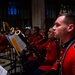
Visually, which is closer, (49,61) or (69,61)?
(69,61)

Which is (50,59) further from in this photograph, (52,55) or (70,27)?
(70,27)

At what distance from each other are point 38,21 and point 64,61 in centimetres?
837

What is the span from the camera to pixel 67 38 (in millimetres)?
1598

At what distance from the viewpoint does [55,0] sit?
35.6ft

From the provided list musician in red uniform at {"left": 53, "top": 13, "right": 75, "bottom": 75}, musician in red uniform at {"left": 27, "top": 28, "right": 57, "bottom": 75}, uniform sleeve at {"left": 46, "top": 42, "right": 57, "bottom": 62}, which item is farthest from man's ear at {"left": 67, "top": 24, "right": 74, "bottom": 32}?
uniform sleeve at {"left": 46, "top": 42, "right": 57, "bottom": 62}

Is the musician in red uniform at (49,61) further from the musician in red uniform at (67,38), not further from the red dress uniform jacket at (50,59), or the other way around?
the musician in red uniform at (67,38)

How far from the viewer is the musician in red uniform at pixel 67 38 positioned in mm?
1500

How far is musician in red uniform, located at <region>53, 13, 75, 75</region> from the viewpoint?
4.92 ft

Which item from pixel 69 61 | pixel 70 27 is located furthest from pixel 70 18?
pixel 69 61

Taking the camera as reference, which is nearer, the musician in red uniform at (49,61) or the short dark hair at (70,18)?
the short dark hair at (70,18)

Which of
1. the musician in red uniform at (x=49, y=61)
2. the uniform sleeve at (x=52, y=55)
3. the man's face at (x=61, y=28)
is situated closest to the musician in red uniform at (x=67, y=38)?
the man's face at (x=61, y=28)

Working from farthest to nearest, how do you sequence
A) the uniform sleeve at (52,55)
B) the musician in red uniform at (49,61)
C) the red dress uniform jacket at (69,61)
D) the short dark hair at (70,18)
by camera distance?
the uniform sleeve at (52,55) → the musician in red uniform at (49,61) → the short dark hair at (70,18) → the red dress uniform jacket at (69,61)

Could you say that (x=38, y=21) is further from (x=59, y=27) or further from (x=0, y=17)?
(x=59, y=27)

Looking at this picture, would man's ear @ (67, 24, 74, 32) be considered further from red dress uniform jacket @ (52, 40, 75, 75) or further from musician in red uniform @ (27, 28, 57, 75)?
musician in red uniform @ (27, 28, 57, 75)
